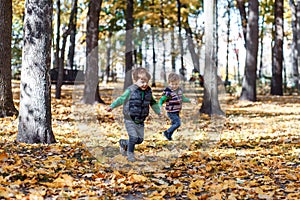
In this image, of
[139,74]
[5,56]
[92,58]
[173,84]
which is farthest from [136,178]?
[92,58]

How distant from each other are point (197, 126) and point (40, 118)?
5.70m

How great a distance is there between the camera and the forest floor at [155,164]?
213 inches

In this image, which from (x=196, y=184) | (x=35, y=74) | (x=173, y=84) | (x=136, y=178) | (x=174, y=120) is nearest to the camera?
(x=196, y=184)

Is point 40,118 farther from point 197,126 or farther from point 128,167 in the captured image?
point 197,126

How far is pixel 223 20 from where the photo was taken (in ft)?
156

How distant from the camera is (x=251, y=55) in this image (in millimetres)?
21438

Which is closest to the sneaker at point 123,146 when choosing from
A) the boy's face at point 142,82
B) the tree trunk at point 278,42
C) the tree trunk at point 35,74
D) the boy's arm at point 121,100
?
the boy's arm at point 121,100

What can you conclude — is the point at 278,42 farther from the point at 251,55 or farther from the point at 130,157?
the point at 130,157

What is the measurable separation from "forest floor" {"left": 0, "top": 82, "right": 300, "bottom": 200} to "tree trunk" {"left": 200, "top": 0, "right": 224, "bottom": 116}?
2.44m

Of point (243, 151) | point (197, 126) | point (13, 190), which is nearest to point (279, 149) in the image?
point (243, 151)

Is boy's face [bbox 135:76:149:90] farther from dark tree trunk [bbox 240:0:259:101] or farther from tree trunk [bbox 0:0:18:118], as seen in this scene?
dark tree trunk [bbox 240:0:259:101]

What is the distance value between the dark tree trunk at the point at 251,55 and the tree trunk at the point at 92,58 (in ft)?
26.8

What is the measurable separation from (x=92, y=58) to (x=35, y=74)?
8722mm

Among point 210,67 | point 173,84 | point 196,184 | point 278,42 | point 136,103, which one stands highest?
point 278,42
